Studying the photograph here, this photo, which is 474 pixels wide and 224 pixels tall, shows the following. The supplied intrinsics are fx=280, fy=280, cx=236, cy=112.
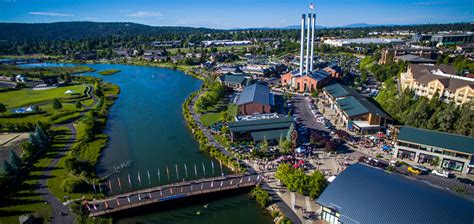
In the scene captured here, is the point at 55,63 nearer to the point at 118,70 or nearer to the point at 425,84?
the point at 118,70

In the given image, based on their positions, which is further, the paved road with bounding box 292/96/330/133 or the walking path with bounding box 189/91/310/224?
the paved road with bounding box 292/96/330/133

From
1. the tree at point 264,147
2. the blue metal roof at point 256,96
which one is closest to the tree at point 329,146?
the tree at point 264,147

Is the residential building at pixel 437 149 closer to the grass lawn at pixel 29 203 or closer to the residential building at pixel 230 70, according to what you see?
the grass lawn at pixel 29 203

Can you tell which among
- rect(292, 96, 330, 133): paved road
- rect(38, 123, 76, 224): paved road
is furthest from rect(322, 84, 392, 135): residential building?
rect(38, 123, 76, 224): paved road

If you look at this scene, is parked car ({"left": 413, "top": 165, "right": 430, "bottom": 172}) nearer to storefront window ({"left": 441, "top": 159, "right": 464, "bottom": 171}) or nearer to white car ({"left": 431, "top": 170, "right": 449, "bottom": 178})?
white car ({"left": 431, "top": 170, "right": 449, "bottom": 178})

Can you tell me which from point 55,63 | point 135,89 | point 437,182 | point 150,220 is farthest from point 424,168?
point 55,63

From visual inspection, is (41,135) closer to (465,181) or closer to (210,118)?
(210,118)

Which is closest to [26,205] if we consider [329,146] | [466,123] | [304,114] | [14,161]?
[14,161]
